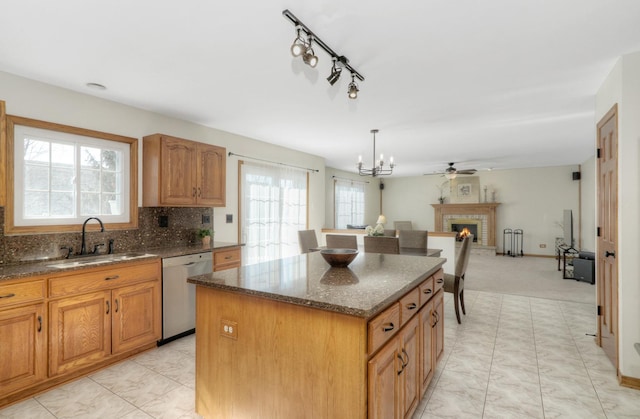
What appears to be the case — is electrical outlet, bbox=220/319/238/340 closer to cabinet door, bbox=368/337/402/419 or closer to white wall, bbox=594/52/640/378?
cabinet door, bbox=368/337/402/419

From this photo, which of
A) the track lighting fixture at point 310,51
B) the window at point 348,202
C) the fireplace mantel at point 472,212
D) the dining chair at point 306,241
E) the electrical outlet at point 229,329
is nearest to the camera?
the electrical outlet at point 229,329

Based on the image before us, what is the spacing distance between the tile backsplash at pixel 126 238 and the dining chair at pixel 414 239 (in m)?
2.84

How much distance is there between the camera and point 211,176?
3.98m

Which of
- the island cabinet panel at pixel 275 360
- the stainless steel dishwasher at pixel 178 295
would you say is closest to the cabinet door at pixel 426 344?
the island cabinet panel at pixel 275 360

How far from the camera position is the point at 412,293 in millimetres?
1900

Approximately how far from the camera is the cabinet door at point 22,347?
2.13 m

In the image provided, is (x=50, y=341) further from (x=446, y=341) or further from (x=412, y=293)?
(x=446, y=341)

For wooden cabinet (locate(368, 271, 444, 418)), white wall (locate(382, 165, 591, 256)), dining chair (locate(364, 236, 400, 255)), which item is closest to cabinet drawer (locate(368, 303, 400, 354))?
wooden cabinet (locate(368, 271, 444, 418))

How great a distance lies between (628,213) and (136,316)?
4.06 m

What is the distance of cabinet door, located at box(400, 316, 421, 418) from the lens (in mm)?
1732

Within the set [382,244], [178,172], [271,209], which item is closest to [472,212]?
[382,244]

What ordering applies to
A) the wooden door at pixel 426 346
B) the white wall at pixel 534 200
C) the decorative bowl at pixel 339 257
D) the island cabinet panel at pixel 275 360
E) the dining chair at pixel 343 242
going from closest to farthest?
the island cabinet panel at pixel 275 360
the wooden door at pixel 426 346
the decorative bowl at pixel 339 257
the dining chair at pixel 343 242
the white wall at pixel 534 200

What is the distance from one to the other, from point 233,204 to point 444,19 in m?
3.62

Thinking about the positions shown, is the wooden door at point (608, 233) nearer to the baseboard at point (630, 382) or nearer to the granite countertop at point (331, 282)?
the baseboard at point (630, 382)
